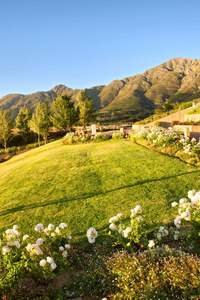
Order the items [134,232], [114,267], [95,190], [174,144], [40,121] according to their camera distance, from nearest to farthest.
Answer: [114,267], [134,232], [95,190], [174,144], [40,121]

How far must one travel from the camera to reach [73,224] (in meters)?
4.91

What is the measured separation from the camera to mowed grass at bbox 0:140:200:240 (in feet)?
17.0

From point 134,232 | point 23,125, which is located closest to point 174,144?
point 134,232

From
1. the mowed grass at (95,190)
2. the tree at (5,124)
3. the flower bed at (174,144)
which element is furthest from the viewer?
the tree at (5,124)

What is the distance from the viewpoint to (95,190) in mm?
6625

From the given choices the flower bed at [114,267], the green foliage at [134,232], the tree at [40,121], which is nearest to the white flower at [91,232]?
the flower bed at [114,267]

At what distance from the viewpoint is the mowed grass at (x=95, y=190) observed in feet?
17.0

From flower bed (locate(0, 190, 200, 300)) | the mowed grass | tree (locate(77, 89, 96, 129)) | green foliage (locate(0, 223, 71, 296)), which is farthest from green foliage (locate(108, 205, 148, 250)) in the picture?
tree (locate(77, 89, 96, 129))

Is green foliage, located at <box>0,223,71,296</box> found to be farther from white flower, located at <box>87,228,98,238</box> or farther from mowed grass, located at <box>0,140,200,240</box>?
mowed grass, located at <box>0,140,200,240</box>

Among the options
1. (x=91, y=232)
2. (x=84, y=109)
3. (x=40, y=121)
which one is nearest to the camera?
(x=91, y=232)

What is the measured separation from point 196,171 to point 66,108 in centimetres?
1983

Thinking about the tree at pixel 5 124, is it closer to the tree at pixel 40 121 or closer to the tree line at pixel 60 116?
the tree line at pixel 60 116

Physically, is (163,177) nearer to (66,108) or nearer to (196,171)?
(196,171)

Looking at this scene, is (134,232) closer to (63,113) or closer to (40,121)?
(63,113)
